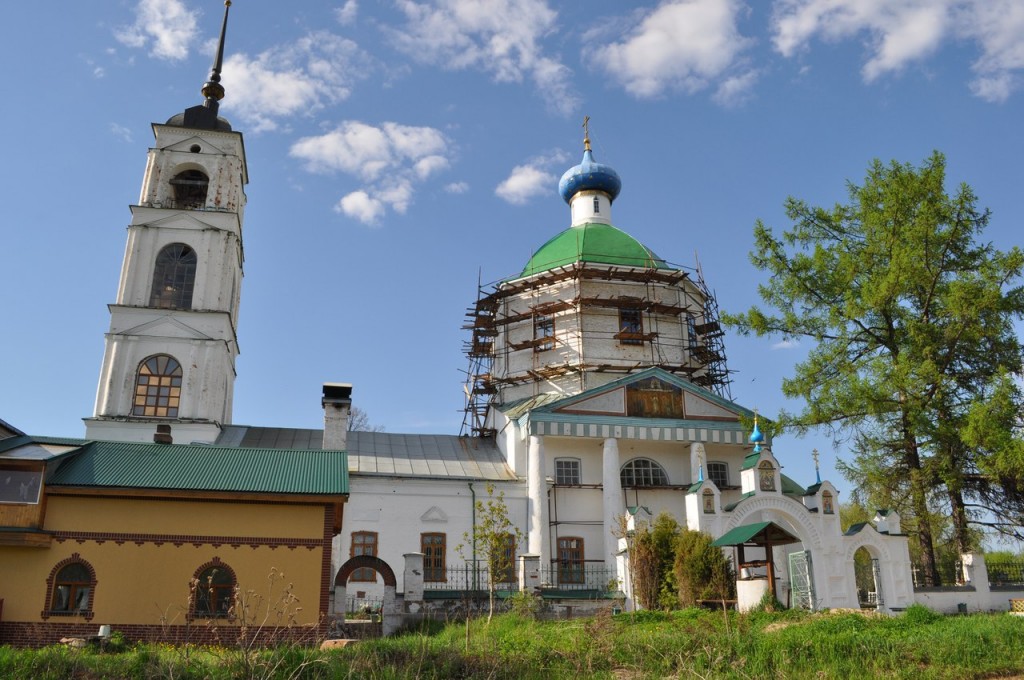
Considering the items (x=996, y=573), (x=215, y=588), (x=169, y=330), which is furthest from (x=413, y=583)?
(x=996, y=573)

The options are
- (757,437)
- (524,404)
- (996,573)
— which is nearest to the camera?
(996,573)

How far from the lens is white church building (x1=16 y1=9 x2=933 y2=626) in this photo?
854 inches

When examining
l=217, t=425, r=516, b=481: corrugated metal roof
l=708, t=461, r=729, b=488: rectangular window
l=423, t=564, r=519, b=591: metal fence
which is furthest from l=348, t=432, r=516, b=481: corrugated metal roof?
l=708, t=461, r=729, b=488: rectangular window

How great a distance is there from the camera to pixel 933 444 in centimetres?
1992

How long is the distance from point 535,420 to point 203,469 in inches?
412

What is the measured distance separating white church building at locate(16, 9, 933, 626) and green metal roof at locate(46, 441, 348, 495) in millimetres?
5155

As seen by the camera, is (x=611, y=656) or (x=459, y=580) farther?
(x=459, y=580)

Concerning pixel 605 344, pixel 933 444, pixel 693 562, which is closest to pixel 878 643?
pixel 693 562

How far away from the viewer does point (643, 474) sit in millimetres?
25484

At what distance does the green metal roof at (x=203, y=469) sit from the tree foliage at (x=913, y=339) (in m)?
12.2

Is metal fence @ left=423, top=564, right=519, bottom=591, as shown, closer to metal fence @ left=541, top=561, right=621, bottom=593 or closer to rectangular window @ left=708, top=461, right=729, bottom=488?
metal fence @ left=541, top=561, right=621, bottom=593

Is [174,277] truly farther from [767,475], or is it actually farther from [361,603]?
[767,475]

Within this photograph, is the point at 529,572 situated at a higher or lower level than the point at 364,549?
lower

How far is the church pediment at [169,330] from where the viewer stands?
24.6 meters
